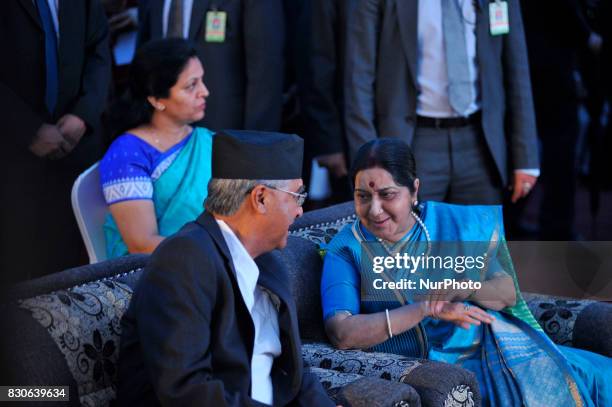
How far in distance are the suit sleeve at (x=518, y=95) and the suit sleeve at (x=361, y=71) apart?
598mm

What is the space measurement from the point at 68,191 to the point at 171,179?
0.60 metres

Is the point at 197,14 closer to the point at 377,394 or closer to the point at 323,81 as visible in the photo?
the point at 323,81

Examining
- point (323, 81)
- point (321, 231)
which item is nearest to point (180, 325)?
point (321, 231)

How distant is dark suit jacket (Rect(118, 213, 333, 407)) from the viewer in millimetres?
2475

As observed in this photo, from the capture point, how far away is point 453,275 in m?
3.59

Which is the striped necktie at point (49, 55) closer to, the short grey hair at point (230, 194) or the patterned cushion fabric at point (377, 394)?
the short grey hair at point (230, 194)

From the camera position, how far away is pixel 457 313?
3266 millimetres

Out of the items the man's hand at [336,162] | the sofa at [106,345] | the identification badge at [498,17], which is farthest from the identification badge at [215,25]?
the sofa at [106,345]

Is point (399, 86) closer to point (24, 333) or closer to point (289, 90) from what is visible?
point (289, 90)

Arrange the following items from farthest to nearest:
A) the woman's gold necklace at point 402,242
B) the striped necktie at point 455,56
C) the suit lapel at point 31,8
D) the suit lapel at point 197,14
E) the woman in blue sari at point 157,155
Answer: the suit lapel at point 197,14 < the striped necktie at point 455,56 < the suit lapel at point 31,8 < the woman in blue sari at point 157,155 < the woman's gold necklace at point 402,242

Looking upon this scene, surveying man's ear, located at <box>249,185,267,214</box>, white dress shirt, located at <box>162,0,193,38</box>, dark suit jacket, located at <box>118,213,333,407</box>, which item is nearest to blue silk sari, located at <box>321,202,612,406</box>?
dark suit jacket, located at <box>118,213,333,407</box>

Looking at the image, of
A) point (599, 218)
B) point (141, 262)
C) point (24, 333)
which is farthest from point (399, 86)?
point (599, 218)

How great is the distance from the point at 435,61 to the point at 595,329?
4.92ft

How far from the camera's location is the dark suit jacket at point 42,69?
13.9ft
